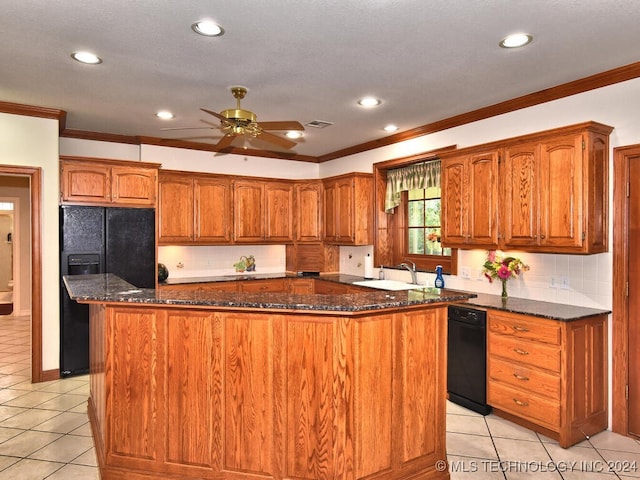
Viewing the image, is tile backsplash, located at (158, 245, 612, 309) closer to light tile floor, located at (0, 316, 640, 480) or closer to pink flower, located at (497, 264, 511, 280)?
pink flower, located at (497, 264, 511, 280)

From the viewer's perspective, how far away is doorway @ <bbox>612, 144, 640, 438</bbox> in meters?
3.19

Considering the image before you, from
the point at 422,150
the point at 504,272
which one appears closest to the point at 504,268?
the point at 504,272

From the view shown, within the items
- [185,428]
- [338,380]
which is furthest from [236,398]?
[338,380]

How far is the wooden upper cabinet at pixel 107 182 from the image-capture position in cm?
455

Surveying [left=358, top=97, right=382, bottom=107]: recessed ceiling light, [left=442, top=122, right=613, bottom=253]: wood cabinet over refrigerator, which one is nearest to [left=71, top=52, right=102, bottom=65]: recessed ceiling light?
[left=358, top=97, right=382, bottom=107]: recessed ceiling light

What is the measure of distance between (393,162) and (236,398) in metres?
3.69

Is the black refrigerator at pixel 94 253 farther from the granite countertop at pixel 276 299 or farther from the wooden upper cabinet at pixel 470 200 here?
the wooden upper cabinet at pixel 470 200

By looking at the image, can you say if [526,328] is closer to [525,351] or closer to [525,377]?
[525,351]

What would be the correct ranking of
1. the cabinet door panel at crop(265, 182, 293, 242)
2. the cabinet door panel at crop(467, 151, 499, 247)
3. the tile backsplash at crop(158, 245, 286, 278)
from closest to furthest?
the cabinet door panel at crop(467, 151, 499, 247) < the tile backsplash at crop(158, 245, 286, 278) < the cabinet door panel at crop(265, 182, 293, 242)

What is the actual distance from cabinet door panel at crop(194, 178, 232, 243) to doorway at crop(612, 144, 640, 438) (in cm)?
429

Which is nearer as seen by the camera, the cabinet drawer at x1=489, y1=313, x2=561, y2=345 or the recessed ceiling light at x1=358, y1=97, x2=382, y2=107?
the cabinet drawer at x1=489, y1=313, x2=561, y2=345

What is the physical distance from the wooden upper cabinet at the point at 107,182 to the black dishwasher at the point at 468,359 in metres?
3.57

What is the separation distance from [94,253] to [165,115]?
1652 mm

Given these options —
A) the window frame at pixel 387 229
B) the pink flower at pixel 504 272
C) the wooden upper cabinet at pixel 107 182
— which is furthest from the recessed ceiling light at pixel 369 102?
the wooden upper cabinet at pixel 107 182
